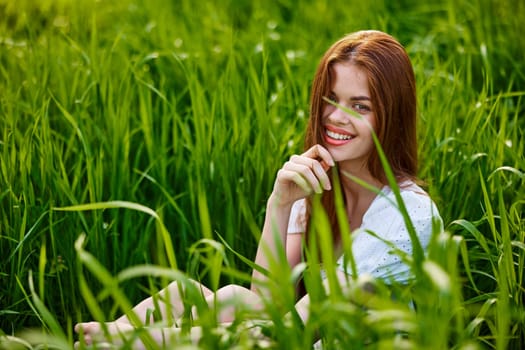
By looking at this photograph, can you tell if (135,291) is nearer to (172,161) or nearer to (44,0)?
(172,161)

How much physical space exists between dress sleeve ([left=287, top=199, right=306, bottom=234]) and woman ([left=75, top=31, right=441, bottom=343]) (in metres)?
0.08

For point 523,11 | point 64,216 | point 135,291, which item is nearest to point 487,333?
point 135,291

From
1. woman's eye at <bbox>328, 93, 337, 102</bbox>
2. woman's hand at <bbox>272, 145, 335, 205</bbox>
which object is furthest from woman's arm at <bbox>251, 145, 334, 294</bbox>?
woman's eye at <bbox>328, 93, 337, 102</bbox>

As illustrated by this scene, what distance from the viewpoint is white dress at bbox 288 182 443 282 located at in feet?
5.59

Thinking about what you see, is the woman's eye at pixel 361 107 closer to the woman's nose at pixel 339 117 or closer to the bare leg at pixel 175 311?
the woman's nose at pixel 339 117

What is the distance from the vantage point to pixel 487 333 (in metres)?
2.03

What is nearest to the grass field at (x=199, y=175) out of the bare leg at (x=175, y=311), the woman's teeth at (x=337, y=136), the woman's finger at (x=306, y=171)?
the bare leg at (x=175, y=311)

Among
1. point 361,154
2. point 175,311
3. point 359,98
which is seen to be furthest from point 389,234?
point 175,311

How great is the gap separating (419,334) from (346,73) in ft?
2.60

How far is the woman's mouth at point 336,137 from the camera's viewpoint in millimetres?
1864

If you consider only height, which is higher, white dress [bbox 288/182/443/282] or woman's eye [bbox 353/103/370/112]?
woman's eye [bbox 353/103/370/112]

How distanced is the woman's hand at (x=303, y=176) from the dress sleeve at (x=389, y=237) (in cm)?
14

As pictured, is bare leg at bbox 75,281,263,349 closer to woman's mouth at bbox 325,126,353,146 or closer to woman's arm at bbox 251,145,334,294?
woman's arm at bbox 251,145,334,294

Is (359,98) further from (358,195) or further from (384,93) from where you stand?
(358,195)
